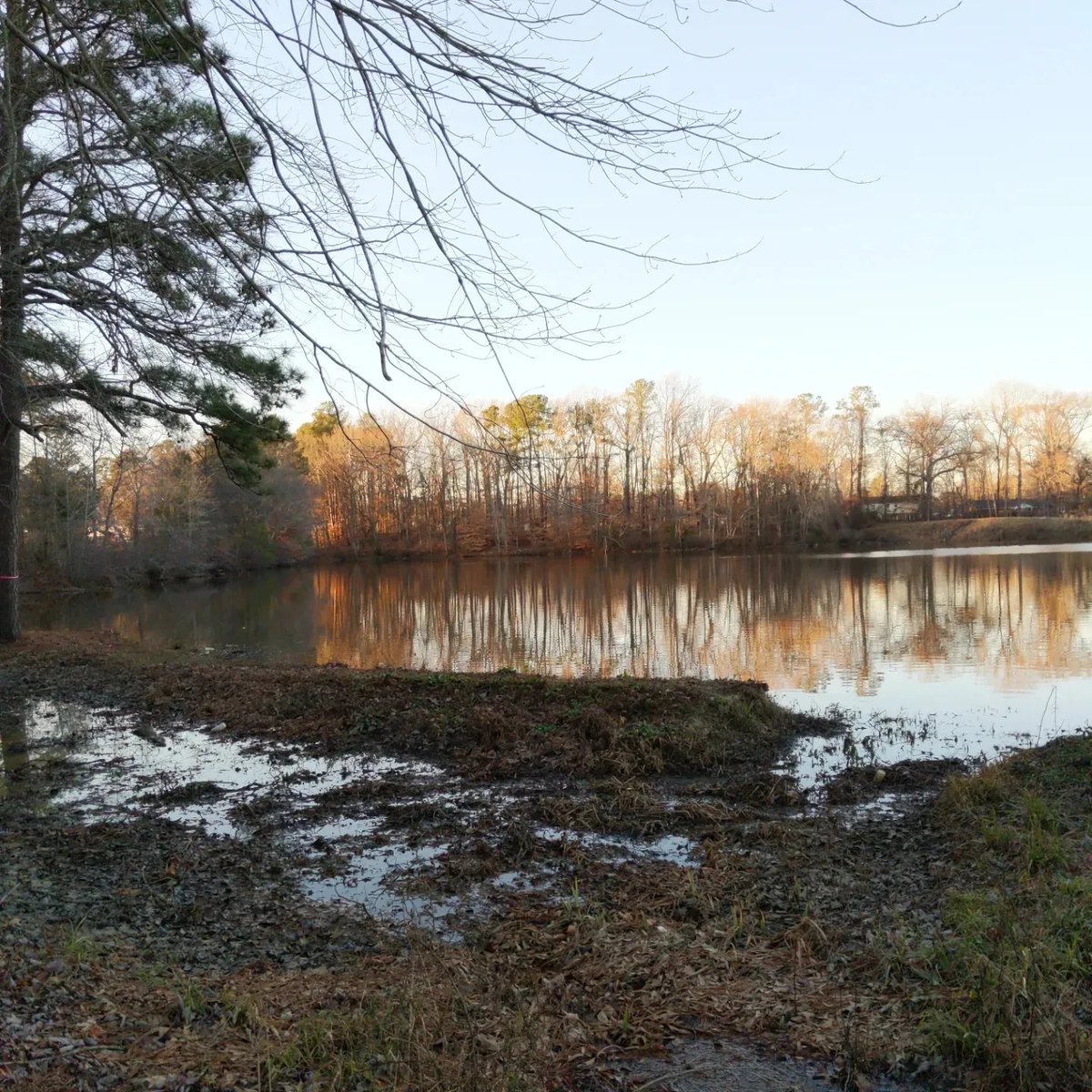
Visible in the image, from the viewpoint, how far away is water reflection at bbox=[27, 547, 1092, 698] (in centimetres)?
1538

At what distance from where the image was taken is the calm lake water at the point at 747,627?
496 inches

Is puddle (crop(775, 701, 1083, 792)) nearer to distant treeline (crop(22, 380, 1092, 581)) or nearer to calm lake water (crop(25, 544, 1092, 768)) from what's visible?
calm lake water (crop(25, 544, 1092, 768))

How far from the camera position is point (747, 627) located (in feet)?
67.6

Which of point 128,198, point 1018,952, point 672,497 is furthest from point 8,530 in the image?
point 672,497

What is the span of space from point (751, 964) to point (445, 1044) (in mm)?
1679

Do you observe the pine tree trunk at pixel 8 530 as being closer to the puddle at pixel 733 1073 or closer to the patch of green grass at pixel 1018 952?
the puddle at pixel 733 1073

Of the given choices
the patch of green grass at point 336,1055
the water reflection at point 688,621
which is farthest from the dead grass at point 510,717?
the patch of green grass at point 336,1055

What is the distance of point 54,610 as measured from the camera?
101ft

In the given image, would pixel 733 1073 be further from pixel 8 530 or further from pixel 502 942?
pixel 8 530

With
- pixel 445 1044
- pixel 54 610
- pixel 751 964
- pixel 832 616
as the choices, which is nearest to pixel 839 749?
pixel 751 964

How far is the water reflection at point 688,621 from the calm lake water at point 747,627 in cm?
9

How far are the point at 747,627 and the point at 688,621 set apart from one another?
2.18 metres

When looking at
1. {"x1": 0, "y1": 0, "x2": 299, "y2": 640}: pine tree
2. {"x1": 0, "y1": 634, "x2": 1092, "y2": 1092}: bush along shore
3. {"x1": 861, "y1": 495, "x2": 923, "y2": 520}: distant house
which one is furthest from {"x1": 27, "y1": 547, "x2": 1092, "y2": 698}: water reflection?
{"x1": 861, "y1": 495, "x2": 923, "y2": 520}: distant house

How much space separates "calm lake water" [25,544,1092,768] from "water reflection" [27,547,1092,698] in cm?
9
